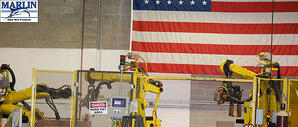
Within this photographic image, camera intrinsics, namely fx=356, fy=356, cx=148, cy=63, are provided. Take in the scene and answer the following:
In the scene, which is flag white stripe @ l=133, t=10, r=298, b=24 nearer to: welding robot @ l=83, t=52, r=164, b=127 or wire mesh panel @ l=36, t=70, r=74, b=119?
wire mesh panel @ l=36, t=70, r=74, b=119

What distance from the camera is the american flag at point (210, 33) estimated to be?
11.4 meters

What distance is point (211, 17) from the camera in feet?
38.7

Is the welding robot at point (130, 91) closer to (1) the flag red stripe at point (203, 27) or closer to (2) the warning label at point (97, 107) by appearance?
(2) the warning label at point (97, 107)

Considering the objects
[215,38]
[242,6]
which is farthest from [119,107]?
[242,6]

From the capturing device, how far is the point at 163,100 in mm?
12727

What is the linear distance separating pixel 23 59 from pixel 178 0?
218 inches

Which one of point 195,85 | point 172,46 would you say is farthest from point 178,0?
point 195,85

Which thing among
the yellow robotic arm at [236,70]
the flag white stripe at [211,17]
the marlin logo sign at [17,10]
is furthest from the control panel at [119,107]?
the flag white stripe at [211,17]

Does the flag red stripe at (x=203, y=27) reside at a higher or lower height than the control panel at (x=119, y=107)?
higher

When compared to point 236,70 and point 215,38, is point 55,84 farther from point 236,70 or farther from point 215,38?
point 236,70

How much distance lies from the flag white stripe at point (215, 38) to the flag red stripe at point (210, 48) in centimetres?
10

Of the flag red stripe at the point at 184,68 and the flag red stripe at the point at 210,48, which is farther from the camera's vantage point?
the flag red stripe at the point at 184,68

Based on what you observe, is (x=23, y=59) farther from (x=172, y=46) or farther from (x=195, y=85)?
(x=195, y=85)

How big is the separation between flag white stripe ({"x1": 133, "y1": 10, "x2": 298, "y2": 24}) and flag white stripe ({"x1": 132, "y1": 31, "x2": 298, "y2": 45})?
46 cm
